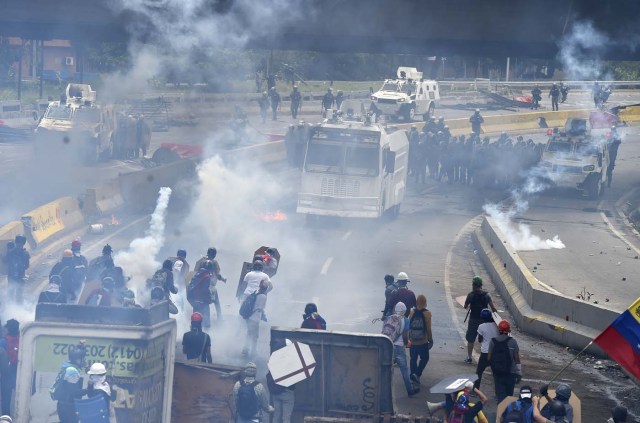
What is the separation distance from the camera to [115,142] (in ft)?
133

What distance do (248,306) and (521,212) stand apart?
18.0 meters

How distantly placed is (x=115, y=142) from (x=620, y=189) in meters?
17.4

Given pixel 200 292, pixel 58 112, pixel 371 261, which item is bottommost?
pixel 371 261

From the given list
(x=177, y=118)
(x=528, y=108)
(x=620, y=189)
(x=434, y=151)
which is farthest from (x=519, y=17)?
(x=528, y=108)

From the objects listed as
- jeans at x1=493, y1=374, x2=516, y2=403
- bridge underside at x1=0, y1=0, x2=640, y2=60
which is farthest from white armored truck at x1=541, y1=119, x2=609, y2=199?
jeans at x1=493, y1=374, x2=516, y2=403

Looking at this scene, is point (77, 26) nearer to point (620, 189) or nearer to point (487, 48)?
point (487, 48)

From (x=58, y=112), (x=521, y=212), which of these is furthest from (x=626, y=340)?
(x=58, y=112)

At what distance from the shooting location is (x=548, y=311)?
18.2m

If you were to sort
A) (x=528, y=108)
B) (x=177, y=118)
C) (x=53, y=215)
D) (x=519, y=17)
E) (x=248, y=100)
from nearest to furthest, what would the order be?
(x=53, y=215), (x=519, y=17), (x=177, y=118), (x=248, y=100), (x=528, y=108)

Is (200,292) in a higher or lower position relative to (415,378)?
higher

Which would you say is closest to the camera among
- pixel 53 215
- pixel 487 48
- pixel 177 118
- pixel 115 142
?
pixel 53 215

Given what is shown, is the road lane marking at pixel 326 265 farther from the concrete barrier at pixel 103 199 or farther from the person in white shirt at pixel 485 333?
the person in white shirt at pixel 485 333

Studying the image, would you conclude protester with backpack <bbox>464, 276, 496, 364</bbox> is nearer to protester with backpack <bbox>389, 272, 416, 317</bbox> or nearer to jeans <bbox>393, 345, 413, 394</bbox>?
protester with backpack <bbox>389, 272, 416, 317</bbox>

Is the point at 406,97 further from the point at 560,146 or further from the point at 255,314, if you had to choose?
the point at 255,314
